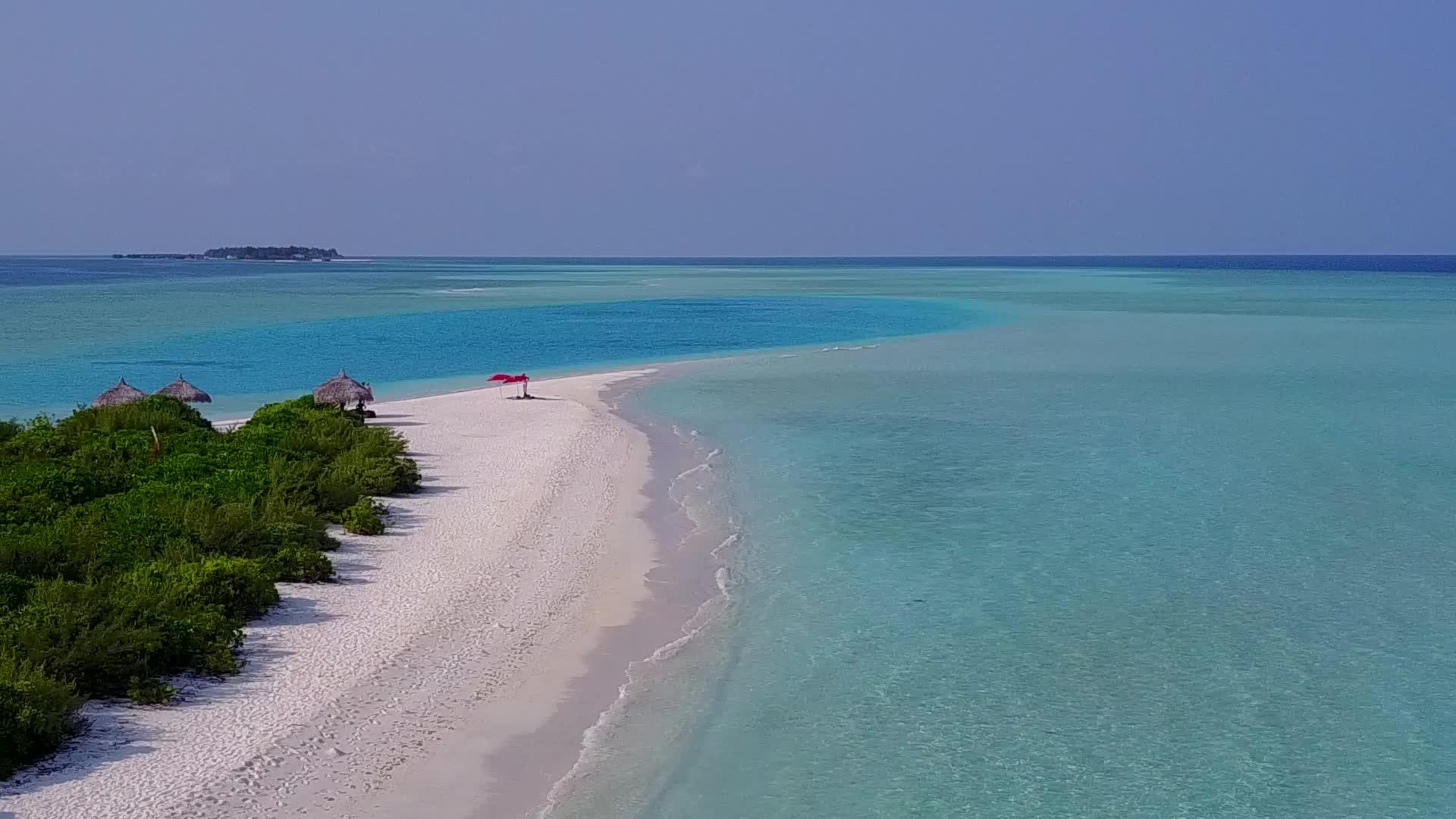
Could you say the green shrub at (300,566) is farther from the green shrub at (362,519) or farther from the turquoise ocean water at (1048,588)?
the turquoise ocean water at (1048,588)

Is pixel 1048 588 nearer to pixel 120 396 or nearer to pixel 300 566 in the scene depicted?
pixel 300 566

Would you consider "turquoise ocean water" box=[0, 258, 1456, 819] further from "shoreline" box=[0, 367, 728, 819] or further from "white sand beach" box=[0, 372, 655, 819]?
"white sand beach" box=[0, 372, 655, 819]

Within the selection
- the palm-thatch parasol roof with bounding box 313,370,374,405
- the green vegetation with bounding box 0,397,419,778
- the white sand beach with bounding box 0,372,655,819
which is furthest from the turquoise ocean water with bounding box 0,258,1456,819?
the palm-thatch parasol roof with bounding box 313,370,374,405

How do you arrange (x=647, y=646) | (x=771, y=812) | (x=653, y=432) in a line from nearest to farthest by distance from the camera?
(x=771, y=812)
(x=647, y=646)
(x=653, y=432)

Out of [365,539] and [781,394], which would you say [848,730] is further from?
[781,394]

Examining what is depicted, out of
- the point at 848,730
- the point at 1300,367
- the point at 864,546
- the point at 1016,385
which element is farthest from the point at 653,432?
the point at 1300,367

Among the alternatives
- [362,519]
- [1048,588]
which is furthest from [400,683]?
[1048,588]
